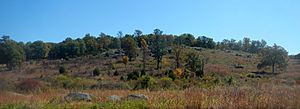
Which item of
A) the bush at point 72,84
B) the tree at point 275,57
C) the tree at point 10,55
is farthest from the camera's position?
the tree at point 10,55

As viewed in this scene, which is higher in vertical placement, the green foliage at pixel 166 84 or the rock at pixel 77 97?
the rock at pixel 77 97

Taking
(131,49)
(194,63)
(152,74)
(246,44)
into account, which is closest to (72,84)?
(152,74)

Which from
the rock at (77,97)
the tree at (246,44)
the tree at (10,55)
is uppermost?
the tree at (246,44)

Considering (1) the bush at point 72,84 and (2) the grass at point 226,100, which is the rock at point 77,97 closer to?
(2) the grass at point 226,100

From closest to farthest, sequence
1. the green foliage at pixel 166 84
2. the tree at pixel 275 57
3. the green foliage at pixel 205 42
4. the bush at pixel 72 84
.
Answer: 1. the green foliage at pixel 166 84
2. the bush at pixel 72 84
3. the tree at pixel 275 57
4. the green foliage at pixel 205 42

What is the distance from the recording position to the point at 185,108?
356 inches

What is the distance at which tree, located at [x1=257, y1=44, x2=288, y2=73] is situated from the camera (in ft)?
220

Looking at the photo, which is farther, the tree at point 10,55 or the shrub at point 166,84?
the tree at point 10,55

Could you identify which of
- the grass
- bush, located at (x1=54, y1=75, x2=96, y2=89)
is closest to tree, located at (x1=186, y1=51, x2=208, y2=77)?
bush, located at (x1=54, y1=75, x2=96, y2=89)

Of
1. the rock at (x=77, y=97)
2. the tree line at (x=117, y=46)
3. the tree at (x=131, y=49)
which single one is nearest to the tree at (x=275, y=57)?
Result: the tree line at (x=117, y=46)

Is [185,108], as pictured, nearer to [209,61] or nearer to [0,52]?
[0,52]

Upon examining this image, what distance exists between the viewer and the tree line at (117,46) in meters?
70.2

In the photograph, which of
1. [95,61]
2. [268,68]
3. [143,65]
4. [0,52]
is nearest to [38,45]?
[95,61]

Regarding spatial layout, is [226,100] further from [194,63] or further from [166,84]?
[194,63]
